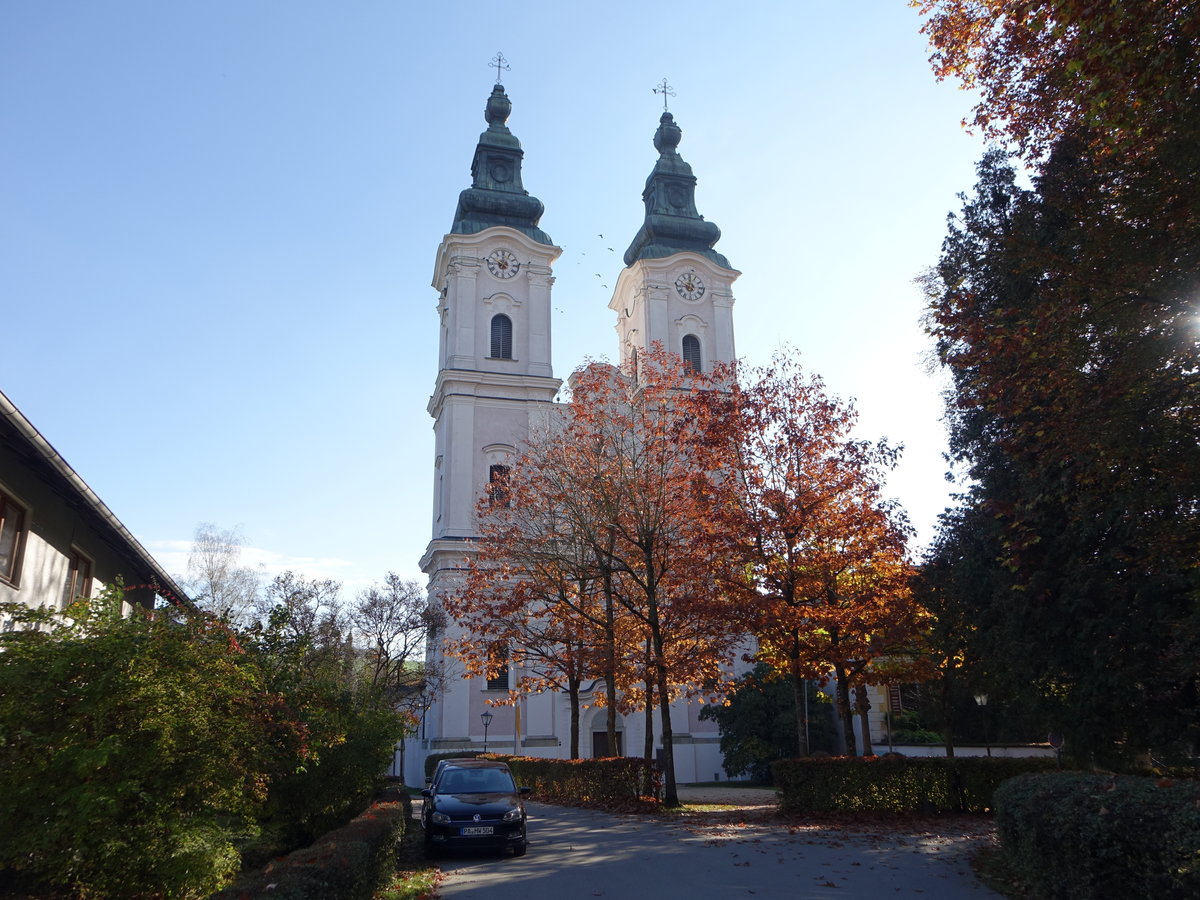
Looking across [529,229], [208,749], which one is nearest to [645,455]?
[208,749]

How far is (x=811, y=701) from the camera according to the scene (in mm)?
42344

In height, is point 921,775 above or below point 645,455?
below

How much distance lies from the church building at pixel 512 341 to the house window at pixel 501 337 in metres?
0.06

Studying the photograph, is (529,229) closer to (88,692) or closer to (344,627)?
(344,627)

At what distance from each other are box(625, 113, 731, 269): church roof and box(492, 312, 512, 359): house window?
8.95 m

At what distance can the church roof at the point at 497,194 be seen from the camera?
52.6 m

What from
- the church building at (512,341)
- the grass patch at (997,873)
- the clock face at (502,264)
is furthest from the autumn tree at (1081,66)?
the clock face at (502,264)

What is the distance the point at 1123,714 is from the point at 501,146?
151 ft

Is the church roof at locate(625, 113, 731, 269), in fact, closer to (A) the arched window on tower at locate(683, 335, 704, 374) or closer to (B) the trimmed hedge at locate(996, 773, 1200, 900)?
(A) the arched window on tower at locate(683, 335, 704, 374)

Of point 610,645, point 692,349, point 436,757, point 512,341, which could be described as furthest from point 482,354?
point 610,645

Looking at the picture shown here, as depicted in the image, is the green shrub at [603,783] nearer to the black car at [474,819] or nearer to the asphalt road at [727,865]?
the asphalt road at [727,865]

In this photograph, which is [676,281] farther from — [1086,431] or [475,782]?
[1086,431]

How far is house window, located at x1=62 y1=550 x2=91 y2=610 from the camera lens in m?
16.5

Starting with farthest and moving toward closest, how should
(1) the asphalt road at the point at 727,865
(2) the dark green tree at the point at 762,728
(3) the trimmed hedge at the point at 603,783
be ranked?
(2) the dark green tree at the point at 762,728
(3) the trimmed hedge at the point at 603,783
(1) the asphalt road at the point at 727,865
